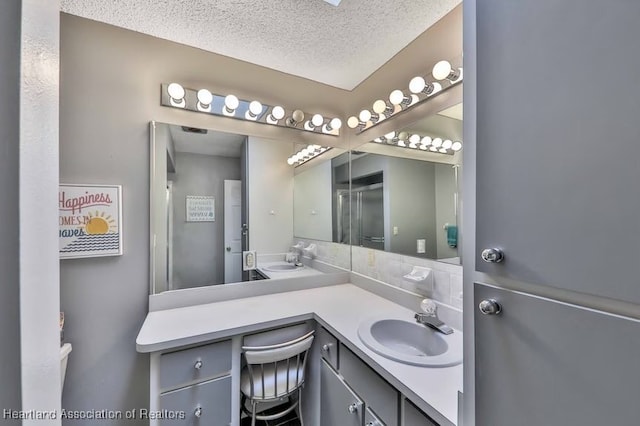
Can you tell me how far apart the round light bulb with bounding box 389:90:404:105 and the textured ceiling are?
11.2 inches

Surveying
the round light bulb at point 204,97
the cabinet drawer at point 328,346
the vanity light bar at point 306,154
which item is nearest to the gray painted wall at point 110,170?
the round light bulb at point 204,97

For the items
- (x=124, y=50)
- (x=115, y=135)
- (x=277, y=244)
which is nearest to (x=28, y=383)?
(x=115, y=135)

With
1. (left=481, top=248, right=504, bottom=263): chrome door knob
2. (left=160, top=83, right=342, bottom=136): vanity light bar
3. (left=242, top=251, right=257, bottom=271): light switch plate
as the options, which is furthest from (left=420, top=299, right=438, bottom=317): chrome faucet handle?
(left=160, top=83, right=342, bottom=136): vanity light bar

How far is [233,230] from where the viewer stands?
1.73 meters

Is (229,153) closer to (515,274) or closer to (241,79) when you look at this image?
(241,79)

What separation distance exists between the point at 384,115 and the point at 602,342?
1.62m

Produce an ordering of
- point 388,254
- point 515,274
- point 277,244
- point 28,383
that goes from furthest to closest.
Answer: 1. point 277,244
2. point 388,254
3. point 515,274
4. point 28,383

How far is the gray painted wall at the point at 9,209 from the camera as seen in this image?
34cm

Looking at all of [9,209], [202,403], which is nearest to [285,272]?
[202,403]

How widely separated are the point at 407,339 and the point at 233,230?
1.29m

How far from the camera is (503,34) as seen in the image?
0.51m

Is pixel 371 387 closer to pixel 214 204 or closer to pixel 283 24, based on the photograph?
pixel 214 204

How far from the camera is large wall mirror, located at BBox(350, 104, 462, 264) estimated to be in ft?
4.26

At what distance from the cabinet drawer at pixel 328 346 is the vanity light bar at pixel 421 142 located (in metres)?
1.17
